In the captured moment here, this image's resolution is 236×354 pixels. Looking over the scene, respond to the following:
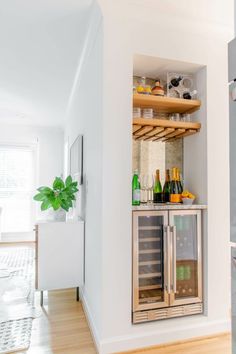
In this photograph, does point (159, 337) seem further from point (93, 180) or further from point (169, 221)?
point (93, 180)

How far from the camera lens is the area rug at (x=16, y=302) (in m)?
1.92

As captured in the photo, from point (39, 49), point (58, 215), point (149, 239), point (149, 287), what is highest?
point (39, 49)

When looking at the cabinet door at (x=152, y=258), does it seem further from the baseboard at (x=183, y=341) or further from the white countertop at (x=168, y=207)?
the baseboard at (x=183, y=341)

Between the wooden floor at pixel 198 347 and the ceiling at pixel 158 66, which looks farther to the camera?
the ceiling at pixel 158 66

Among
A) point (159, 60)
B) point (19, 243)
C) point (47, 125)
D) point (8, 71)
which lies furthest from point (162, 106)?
point (19, 243)

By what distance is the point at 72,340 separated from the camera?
1.93 m

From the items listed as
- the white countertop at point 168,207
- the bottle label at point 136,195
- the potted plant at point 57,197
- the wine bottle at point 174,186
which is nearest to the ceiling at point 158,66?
the wine bottle at point 174,186

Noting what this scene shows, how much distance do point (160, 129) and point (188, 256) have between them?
108 cm

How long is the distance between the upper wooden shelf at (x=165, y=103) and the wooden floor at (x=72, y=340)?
1.87 metres

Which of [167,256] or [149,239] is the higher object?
[149,239]

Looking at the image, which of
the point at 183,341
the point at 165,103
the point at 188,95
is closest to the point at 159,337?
the point at 183,341

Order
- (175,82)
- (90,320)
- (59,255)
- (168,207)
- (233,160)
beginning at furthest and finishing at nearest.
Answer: (59,255)
(175,82)
(90,320)
(168,207)
(233,160)

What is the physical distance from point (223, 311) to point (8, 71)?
3396 millimetres

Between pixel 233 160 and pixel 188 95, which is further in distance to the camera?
pixel 188 95
